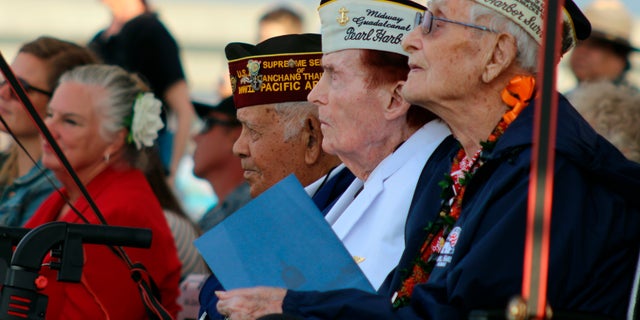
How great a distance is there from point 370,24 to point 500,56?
0.83 meters

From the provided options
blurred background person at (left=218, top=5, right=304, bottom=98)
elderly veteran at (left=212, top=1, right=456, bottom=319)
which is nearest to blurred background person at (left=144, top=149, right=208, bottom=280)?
elderly veteran at (left=212, top=1, right=456, bottom=319)

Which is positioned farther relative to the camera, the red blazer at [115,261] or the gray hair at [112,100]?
the gray hair at [112,100]

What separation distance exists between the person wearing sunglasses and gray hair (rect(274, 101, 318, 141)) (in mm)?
1713

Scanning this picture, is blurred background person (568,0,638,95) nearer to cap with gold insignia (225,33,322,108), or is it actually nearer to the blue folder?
cap with gold insignia (225,33,322,108)

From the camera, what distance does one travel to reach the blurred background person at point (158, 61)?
8328mm

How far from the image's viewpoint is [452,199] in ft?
12.5

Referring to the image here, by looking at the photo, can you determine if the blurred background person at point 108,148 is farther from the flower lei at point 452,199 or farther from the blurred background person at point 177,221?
the flower lei at point 452,199

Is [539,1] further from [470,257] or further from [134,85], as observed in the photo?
[134,85]

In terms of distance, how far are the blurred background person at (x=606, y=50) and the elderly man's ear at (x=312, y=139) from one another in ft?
10.3

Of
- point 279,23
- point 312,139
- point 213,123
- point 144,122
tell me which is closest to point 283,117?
point 312,139

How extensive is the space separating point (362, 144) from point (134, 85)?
6.16 ft

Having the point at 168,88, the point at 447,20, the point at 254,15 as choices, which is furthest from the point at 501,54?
the point at 254,15

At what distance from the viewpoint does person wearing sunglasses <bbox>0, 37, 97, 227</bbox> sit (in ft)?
20.6

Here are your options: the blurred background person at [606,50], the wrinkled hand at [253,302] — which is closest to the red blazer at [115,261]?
the wrinkled hand at [253,302]
